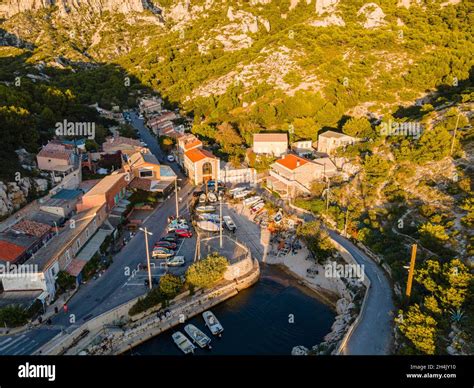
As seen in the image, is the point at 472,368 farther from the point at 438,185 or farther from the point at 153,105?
the point at 153,105

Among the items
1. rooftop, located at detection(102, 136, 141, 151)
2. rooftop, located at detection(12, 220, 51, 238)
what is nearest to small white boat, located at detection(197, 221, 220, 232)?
rooftop, located at detection(12, 220, 51, 238)

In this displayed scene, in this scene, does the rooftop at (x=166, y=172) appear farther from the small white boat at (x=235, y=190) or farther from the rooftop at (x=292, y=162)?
the rooftop at (x=292, y=162)

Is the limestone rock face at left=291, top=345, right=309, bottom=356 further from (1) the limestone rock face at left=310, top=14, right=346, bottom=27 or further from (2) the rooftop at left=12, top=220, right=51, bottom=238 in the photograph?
A: (1) the limestone rock face at left=310, top=14, right=346, bottom=27

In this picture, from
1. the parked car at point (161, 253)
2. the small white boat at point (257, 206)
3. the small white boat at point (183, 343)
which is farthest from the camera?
the small white boat at point (257, 206)

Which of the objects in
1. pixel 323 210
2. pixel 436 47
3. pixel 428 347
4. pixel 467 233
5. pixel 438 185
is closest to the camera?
pixel 428 347

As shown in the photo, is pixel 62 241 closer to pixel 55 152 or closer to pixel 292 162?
pixel 55 152

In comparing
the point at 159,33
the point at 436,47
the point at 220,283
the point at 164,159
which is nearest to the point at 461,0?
the point at 436,47

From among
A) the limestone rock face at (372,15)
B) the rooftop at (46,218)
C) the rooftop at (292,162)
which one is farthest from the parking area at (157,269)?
the limestone rock face at (372,15)
